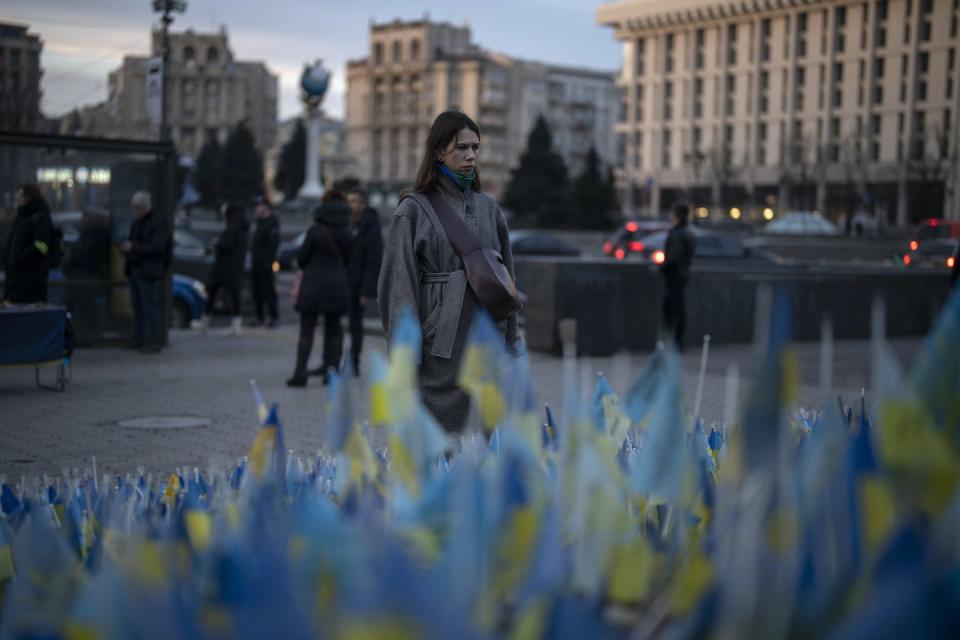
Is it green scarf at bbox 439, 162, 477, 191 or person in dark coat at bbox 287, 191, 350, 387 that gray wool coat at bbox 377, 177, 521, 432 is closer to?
green scarf at bbox 439, 162, 477, 191

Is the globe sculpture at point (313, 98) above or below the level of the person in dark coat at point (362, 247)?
above

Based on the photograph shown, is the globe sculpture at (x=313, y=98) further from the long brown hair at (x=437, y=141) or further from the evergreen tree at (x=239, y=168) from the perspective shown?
the long brown hair at (x=437, y=141)

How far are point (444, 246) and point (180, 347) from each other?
35.2 ft

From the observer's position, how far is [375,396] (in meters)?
2.22

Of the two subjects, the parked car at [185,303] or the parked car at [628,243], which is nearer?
the parked car at [185,303]

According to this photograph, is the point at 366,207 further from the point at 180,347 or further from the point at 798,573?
the point at 798,573

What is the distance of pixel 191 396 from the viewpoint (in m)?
10.6

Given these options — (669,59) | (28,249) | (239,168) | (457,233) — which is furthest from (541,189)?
(457,233)

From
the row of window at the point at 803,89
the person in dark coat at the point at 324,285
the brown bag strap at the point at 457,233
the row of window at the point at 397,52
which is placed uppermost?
the row of window at the point at 397,52

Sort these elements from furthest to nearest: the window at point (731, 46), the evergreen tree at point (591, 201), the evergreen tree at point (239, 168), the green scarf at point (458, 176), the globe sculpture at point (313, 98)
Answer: the window at point (731, 46) → the evergreen tree at point (239, 168) → the evergreen tree at point (591, 201) → the globe sculpture at point (313, 98) → the green scarf at point (458, 176)

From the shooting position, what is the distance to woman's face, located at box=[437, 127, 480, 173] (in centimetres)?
469

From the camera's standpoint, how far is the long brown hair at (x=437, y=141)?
15.3 ft

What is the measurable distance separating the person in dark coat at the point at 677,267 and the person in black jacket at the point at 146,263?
5.60 meters

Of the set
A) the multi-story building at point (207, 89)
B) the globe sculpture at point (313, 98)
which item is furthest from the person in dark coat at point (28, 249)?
the multi-story building at point (207, 89)
